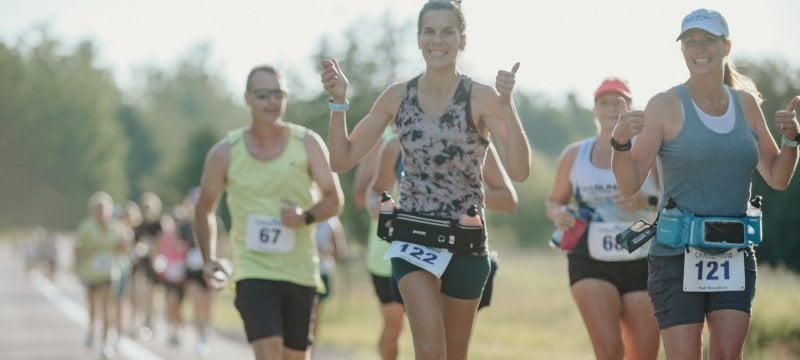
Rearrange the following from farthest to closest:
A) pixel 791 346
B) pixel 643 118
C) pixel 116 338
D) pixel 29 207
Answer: pixel 29 207 < pixel 116 338 < pixel 791 346 < pixel 643 118

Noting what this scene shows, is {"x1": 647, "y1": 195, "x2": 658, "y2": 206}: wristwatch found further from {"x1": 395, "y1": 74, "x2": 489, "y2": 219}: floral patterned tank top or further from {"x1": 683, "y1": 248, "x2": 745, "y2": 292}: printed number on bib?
{"x1": 395, "y1": 74, "x2": 489, "y2": 219}: floral patterned tank top

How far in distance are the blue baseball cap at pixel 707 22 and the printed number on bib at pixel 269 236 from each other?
2.95 meters

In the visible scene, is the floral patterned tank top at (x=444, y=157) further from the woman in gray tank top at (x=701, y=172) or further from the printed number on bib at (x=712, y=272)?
the printed number on bib at (x=712, y=272)

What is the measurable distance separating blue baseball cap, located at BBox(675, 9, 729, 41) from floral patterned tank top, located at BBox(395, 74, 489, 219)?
103cm

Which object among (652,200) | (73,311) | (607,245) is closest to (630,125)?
(607,245)

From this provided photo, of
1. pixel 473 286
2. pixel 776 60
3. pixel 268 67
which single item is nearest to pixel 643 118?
pixel 473 286

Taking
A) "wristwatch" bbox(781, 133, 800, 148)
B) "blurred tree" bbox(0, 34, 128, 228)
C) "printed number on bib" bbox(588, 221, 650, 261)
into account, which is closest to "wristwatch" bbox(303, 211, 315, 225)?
"printed number on bib" bbox(588, 221, 650, 261)

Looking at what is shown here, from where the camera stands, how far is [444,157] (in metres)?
6.60

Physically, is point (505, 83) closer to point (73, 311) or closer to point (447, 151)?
point (447, 151)

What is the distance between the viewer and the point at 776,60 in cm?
3844

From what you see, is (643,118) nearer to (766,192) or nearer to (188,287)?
(188,287)

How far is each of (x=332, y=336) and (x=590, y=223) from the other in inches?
482

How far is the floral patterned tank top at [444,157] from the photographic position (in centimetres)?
661

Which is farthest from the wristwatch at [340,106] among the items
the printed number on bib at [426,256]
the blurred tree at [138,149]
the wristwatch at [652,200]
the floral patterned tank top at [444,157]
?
the blurred tree at [138,149]
